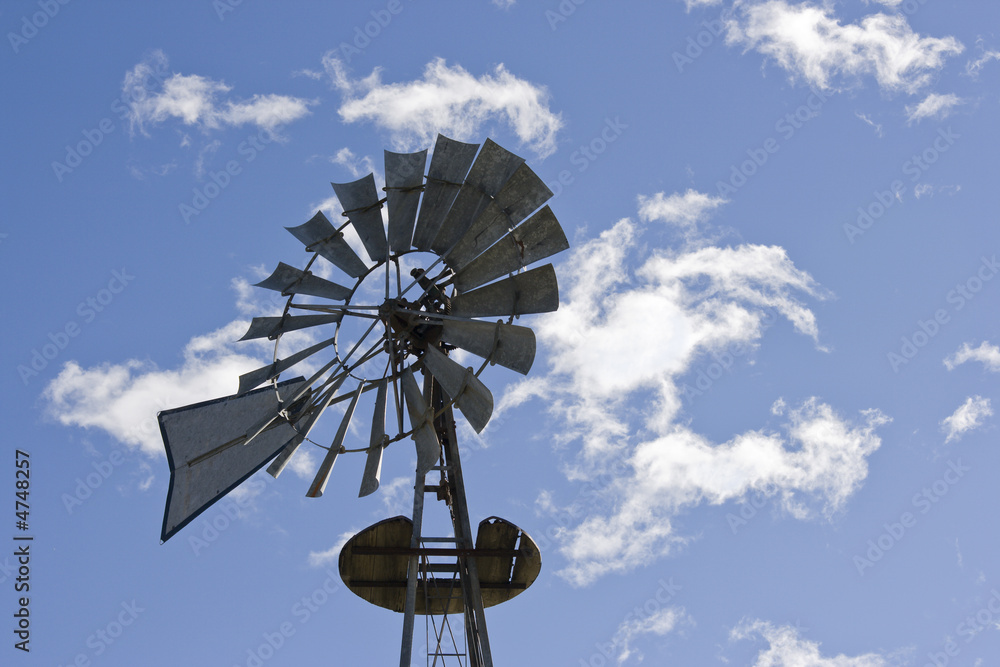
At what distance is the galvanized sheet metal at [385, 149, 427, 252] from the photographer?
10219 mm

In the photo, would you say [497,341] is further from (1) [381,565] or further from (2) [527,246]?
(1) [381,565]

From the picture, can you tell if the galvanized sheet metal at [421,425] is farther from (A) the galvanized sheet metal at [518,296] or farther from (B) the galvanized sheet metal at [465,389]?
(A) the galvanized sheet metal at [518,296]

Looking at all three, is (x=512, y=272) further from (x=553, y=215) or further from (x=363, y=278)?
(x=363, y=278)

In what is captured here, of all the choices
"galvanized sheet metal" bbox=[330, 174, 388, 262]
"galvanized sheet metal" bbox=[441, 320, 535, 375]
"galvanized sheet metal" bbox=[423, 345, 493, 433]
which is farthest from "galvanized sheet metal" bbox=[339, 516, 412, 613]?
"galvanized sheet metal" bbox=[330, 174, 388, 262]

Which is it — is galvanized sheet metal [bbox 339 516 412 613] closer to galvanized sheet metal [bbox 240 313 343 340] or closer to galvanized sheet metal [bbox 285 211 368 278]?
galvanized sheet metal [bbox 240 313 343 340]

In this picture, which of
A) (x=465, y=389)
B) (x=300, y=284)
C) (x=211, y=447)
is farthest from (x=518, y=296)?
(x=211, y=447)

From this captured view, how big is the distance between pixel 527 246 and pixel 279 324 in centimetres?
289

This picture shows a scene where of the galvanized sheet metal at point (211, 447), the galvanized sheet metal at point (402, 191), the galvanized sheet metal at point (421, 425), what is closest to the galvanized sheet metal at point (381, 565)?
the galvanized sheet metal at point (421, 425)

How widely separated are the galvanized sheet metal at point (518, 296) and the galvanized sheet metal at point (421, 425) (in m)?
0.98

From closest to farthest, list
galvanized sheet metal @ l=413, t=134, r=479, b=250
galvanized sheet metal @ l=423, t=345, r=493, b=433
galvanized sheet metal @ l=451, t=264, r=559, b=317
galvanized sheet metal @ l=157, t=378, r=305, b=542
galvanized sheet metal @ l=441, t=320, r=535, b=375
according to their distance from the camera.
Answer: galvanized sheet metal @ l=423, t=345, r=493, b=433 → galvanized sheet metal @ l=157, t=378, r=305, b=542 → galvanized sheet metal @ l=441, t=320, r=535, b=375 → galvanized sheet metal @ l=451, t=264, r=559, b=317 → galvanized sheet metal @ l=413, t=134, r=479, b=250

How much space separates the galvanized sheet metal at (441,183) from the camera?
400 inches

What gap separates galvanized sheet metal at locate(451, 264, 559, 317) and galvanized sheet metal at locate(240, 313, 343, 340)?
1.70 metres

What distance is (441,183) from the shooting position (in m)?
10.3

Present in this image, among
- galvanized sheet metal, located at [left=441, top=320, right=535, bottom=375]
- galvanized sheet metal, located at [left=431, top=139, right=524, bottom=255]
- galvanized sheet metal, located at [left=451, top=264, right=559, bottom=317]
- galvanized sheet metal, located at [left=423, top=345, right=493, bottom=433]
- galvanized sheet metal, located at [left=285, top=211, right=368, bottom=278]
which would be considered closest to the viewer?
galvanized sheet metal, located at [left=423, top=345, right=493, bottom=433]
